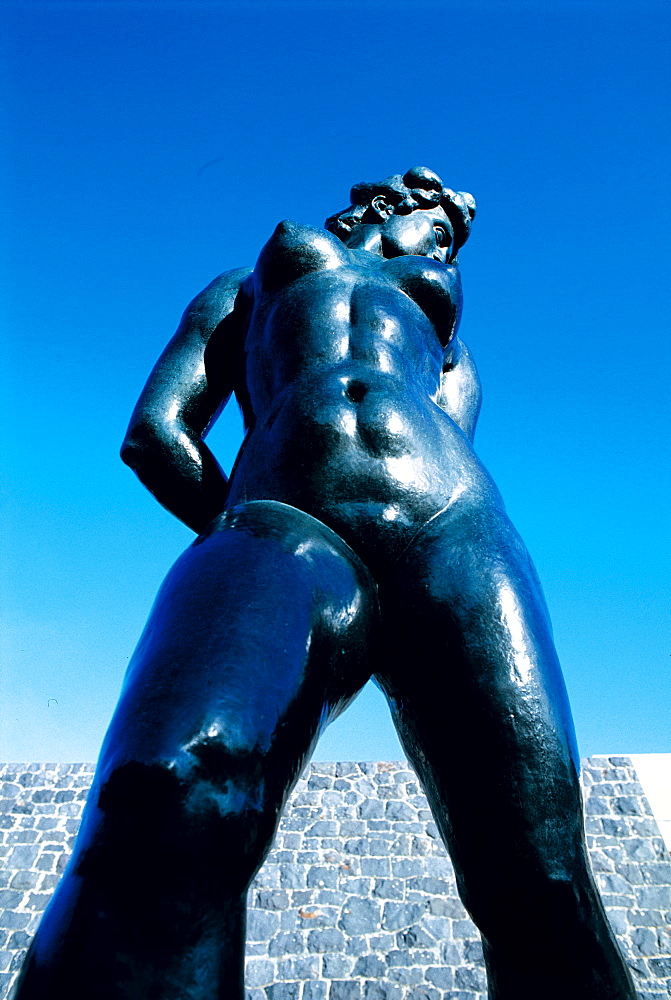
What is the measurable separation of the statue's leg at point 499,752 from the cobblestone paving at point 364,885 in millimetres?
8284

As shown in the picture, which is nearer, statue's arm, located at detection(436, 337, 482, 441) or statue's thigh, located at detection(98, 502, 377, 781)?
statue's thigh, located at detection(98, 502, 377, 781)

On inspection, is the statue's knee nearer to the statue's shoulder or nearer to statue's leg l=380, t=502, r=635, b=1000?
statue's leg l=380, t=502, r=635, b=1000

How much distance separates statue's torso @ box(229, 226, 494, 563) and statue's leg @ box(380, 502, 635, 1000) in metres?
0.10

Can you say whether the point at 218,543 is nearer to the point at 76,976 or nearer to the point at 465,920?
the point at 76,976

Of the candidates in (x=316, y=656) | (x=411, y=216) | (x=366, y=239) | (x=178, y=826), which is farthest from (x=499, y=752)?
(x=411, y=216)

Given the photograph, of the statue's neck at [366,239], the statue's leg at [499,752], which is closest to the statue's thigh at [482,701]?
the statue's leg at [499,752]

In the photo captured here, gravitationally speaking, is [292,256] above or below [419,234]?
below

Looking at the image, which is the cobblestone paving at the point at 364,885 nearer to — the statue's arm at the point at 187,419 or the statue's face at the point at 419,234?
the statue's face at the point at 419,234


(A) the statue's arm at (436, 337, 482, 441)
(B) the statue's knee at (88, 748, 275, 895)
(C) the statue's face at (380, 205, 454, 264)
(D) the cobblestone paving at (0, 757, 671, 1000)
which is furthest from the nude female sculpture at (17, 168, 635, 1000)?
(D) the cobblestone paving at (0, 757, 671, 1000)

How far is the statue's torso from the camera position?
4.44 ft

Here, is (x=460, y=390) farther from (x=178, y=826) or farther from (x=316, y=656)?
(x=178, y=826)

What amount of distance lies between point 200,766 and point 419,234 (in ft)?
5.90

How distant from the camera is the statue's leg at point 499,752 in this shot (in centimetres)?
113

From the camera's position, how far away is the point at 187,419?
1.79 meters
